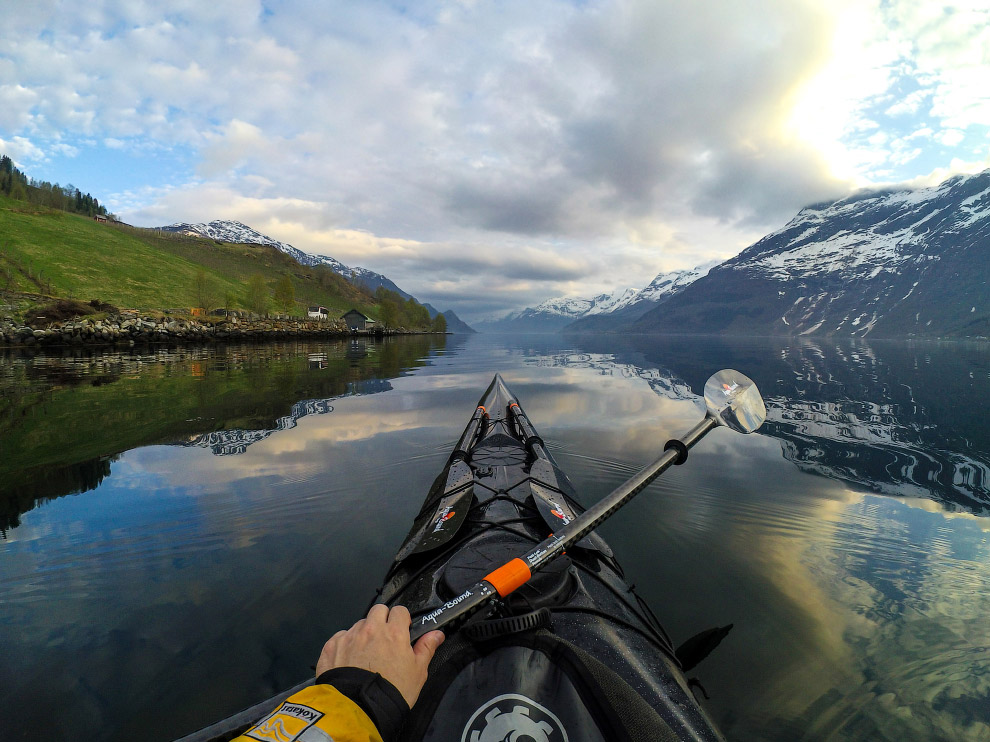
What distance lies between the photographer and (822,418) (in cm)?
1392

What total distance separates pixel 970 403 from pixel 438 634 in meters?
24.4

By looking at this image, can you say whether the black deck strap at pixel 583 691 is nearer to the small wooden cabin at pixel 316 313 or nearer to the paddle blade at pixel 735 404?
the paddle blade at pixel 735 404

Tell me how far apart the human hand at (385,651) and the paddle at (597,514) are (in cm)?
33

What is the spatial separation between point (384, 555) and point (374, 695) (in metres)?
4.73

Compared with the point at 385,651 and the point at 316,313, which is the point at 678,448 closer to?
the point at 385,651

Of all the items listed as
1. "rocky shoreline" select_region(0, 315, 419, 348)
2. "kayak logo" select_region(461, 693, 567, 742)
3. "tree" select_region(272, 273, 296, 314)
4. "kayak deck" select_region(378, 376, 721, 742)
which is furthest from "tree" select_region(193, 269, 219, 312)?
"kayak logo" select_region(461, 693, 567, 742)

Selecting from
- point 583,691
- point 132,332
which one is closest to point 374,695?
point 583,691

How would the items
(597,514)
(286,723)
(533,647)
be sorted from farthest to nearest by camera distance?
(597,514) → (533,647) → (286,723)

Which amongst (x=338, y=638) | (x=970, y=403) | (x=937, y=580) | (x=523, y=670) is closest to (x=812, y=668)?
(x=937, y=580)

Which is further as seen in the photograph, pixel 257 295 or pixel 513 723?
pixel 257 295

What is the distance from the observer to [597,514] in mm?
3574

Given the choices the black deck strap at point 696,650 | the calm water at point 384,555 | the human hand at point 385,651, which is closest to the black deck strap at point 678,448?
the black deck strap at point 696,650

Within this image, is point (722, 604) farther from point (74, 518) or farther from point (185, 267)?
point (185, 267)

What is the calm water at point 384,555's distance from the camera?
3.70m
